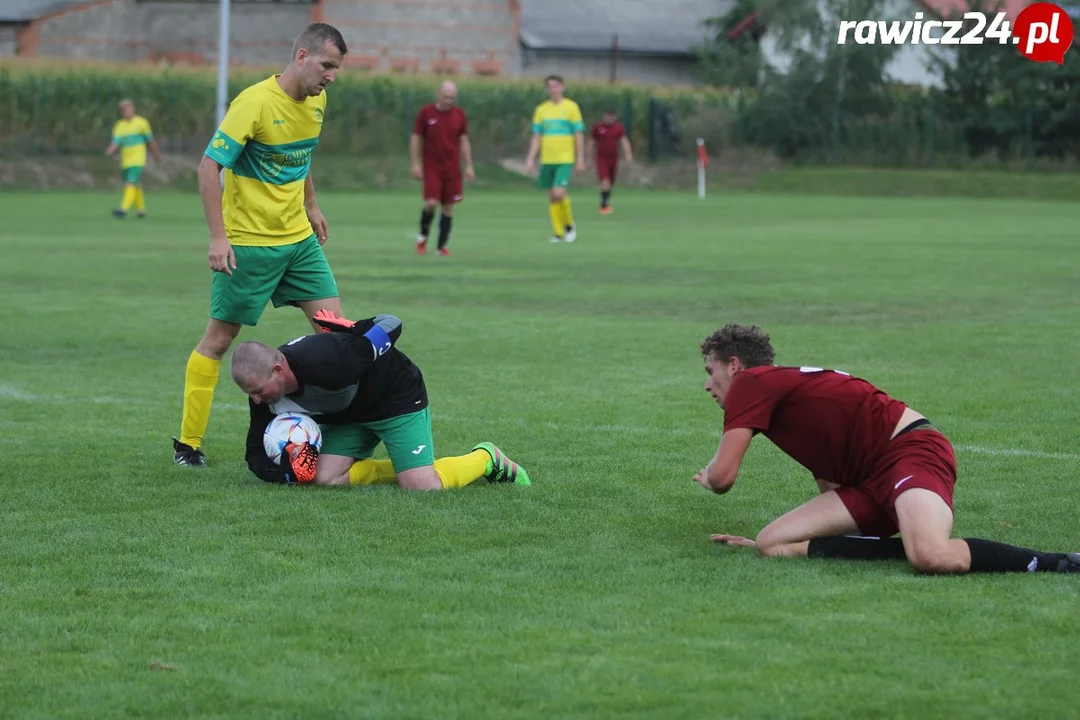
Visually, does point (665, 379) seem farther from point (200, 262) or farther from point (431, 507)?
point (200, 262)

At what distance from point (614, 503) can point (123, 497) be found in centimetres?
215

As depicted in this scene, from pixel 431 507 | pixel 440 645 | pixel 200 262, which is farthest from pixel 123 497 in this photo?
pixel 200 262

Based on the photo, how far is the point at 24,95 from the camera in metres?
47.4

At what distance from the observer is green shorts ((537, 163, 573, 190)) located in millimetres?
25875

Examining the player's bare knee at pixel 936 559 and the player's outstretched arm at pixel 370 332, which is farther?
the player's outstretched arm at pixel 370 332

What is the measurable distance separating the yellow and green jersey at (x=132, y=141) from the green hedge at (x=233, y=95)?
1402 cm

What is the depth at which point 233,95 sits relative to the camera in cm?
5106

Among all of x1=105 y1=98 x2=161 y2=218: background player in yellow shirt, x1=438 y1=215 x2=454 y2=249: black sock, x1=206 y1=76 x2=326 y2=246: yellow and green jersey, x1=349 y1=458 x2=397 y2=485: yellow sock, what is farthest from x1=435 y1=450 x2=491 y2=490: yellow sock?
x1=105 y1=98 x2=161 y2=218: background player in yellow shirt

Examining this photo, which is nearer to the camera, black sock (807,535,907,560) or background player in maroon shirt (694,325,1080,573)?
background player in maroon shirt (694,325,1080,573)

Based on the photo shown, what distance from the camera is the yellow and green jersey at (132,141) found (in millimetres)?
33406

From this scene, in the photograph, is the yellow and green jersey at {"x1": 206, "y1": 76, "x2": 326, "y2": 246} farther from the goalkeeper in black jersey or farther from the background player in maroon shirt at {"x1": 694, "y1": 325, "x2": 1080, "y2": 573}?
the background player in maroon shirt at {"x1": 694, "y1": 325, "x2": 1080, "y2": 573}

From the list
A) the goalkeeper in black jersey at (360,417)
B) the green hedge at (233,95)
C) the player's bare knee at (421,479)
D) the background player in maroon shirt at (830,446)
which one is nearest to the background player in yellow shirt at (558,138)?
the goalkeeper in black jersey at (360,417)

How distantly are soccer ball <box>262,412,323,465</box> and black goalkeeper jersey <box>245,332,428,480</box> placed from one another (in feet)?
0.09

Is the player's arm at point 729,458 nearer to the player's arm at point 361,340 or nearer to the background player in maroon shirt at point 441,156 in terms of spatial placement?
the player's arm at point 361,340
